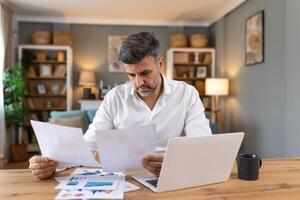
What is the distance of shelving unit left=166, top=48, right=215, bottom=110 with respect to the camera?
5551 millimetres

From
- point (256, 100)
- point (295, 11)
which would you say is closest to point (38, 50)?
point (256, 100)

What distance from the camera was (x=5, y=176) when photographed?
115 centimetres

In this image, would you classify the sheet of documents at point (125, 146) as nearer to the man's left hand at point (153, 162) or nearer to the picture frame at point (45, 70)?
the man's left hand at point (153, 162)

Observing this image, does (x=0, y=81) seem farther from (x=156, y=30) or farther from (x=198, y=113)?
(x=198, y=113)

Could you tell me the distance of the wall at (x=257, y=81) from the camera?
334 cm

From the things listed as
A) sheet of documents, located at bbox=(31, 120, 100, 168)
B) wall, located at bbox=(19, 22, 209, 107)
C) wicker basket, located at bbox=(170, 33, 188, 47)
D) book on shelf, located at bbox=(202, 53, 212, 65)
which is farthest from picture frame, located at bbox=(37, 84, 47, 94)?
sheet of documents, located at bbox=(31, 120, 100, 168)

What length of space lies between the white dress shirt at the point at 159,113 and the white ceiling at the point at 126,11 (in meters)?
3.27

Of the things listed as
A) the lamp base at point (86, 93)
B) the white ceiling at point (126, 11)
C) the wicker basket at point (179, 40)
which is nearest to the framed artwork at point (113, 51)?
the white ceiling at point (126, 11)

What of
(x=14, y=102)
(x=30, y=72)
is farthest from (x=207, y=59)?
(x=14, y=102)

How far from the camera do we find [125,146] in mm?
1039

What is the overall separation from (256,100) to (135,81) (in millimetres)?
2879

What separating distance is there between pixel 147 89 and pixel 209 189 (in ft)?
2.07

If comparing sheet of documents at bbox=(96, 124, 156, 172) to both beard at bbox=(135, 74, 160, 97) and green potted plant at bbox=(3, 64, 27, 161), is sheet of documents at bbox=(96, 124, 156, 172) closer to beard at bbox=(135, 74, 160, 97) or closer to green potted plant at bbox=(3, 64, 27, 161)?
beard at bbox=(135, 74, 160, 97)

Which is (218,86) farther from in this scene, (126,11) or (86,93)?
(86,93)
